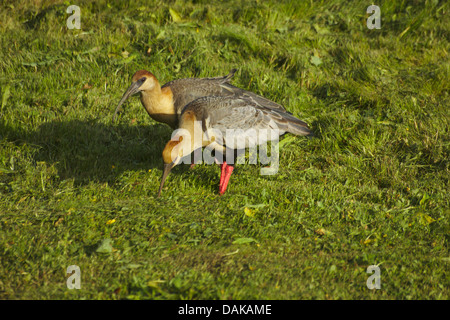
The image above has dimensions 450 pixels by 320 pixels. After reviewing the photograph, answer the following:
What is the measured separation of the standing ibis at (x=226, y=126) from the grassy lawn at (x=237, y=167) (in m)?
0.39

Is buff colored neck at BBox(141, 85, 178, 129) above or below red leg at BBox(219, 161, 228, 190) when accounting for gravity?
above

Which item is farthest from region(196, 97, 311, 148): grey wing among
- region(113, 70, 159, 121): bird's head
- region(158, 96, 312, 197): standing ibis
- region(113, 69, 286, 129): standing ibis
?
region(113, 70, 159, 121): bird's head

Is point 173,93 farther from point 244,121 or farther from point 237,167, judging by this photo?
point 237,167

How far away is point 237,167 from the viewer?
661 cm

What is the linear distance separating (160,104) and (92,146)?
1.06m

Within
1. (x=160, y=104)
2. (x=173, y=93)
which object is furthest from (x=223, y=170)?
(x=173, y=93)

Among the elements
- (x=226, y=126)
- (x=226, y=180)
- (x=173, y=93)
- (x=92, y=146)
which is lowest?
(x=226, y=180)

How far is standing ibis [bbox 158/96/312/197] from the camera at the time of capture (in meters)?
6.04

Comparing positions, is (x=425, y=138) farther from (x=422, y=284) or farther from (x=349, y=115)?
(x=422, y=284)

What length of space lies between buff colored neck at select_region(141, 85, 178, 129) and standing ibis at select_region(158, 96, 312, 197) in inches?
10.1

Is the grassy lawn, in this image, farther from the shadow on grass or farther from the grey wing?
the grey wing

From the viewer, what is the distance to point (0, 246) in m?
4.55
